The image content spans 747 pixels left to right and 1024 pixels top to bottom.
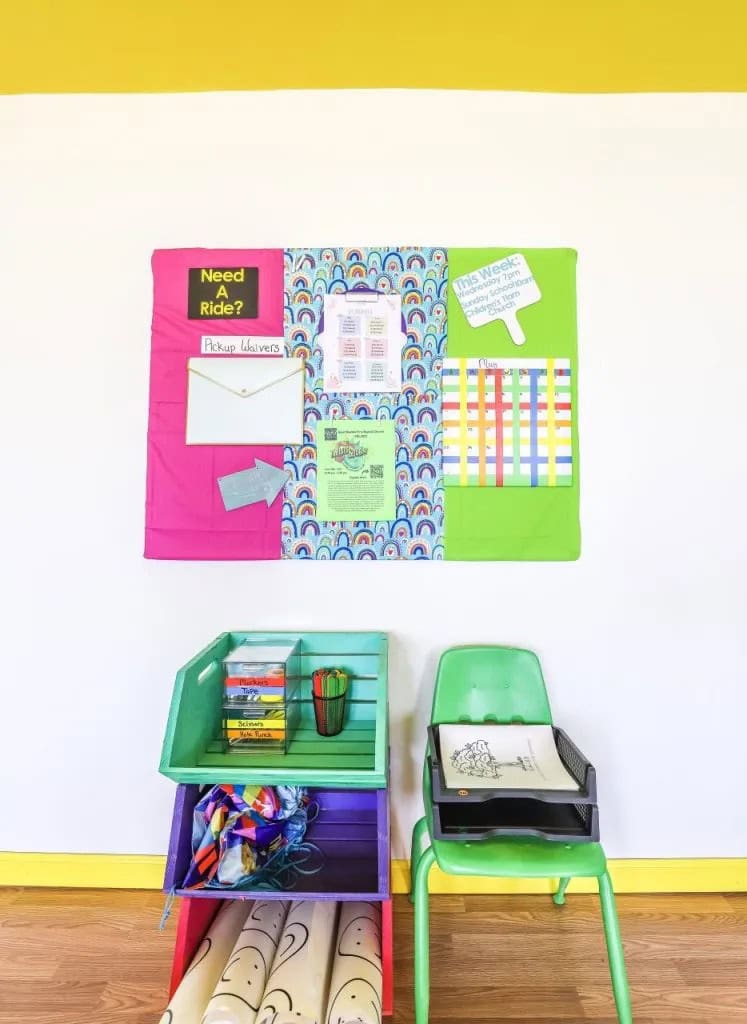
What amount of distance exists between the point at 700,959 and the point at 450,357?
1.75 metres

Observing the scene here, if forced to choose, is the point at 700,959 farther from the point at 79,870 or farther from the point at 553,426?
the point at 79,870

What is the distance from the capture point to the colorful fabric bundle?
1.23 meters

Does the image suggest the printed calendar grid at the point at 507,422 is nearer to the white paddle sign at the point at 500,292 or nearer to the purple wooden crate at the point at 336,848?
the white paddle sign at the point at 500,292

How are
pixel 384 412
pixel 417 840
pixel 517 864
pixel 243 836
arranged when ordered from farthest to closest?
pixel 384 412 < pixel 417 840 < pixel 243 836 < pixel 517 864

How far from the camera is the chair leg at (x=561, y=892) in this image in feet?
5.16

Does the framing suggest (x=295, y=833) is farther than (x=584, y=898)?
No

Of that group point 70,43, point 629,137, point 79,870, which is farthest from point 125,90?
point 79,870

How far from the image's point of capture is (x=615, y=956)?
3.80 feet

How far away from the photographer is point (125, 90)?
165cm

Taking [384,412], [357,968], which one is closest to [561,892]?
[357,968]

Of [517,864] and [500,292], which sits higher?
[500,292]

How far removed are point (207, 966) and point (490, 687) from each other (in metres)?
0.94

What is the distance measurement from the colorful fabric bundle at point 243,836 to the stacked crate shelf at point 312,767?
34 millimetres

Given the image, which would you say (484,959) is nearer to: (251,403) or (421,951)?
(421,951)
